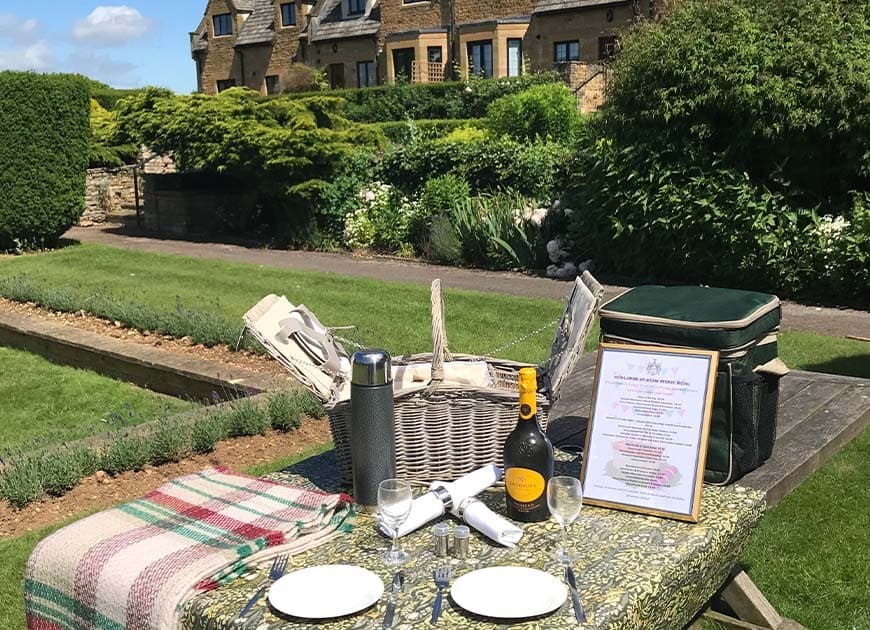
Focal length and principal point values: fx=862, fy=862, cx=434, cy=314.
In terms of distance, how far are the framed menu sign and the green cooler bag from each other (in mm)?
87

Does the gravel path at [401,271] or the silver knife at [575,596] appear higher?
the silver knife at [575,596]

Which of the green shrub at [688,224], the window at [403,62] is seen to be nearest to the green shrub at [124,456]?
the green shrub at [688,224]

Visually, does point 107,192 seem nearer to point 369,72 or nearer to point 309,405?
point 309,405

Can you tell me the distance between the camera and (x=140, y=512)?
98.3 inches

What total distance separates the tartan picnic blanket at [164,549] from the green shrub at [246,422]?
2687 millimetres

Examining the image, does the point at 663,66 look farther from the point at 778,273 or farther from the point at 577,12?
the point at 577,12

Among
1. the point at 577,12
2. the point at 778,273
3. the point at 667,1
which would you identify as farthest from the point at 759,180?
the point at 577,12

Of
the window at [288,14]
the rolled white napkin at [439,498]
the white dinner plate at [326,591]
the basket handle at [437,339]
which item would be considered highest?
the window at [288,14]

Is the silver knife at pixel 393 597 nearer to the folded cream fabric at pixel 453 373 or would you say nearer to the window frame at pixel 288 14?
the folded cream fabric at pixel 453 373

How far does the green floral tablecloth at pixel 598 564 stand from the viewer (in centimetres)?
189

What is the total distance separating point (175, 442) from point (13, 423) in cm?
227

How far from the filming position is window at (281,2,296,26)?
38781 mm

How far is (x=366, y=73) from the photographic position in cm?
3691

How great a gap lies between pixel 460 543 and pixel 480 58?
104 ft
